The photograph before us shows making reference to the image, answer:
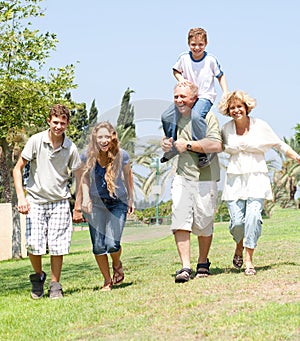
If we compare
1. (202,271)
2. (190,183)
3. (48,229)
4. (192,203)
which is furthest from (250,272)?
(48,229)

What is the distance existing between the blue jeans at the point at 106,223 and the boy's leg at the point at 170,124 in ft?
2.54

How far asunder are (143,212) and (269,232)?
10.6 meters

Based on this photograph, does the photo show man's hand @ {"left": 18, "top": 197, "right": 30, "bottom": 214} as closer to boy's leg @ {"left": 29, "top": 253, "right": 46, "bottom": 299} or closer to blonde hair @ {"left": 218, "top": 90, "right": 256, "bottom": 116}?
boy's leg @ {"left": 29, "top": 253, "right": 46, "bottom": 299}

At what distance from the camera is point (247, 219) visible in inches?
334

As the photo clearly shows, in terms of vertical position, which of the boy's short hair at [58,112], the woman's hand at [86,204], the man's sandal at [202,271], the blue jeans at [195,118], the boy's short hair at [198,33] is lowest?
the man's sandal at [202,271]

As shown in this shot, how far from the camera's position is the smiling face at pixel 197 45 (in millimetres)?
8547

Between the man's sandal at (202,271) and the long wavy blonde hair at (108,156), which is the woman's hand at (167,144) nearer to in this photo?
the long wavy blonde hair at (108,156)

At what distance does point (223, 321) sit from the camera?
6.10 meters

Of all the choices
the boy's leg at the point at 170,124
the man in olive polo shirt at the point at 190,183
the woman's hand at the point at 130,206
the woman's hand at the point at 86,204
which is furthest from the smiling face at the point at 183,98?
the woman's hand at the point at 86,204

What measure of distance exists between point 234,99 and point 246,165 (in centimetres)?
76

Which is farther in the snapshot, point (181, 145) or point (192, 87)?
point (192, 87)

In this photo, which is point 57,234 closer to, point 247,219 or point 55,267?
point 55,267

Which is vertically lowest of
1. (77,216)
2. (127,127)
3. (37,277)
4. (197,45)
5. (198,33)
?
(37,277)

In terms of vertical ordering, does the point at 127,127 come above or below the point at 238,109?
below
